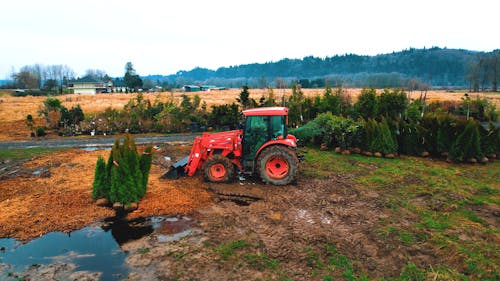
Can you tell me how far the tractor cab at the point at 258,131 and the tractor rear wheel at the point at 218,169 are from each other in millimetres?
499

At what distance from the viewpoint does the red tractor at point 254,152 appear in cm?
970

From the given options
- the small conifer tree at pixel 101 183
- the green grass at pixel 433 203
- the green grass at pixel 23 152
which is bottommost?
the green grass at pixel 433 203

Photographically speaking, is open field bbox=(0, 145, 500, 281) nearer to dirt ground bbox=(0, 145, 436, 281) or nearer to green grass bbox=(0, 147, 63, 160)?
dirt ground bbox=(0, 145, 436, 281)

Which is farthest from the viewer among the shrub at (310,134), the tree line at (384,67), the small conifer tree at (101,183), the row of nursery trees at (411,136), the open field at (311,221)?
the tree line at (384,67)

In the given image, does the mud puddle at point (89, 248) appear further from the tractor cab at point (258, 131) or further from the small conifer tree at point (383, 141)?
the small conifer tree at point (383, 141)

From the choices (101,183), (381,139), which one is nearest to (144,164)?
(101,183)

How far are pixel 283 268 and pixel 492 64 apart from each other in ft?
271

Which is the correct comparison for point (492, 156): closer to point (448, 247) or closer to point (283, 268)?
point (448, 247)

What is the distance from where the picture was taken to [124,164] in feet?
26.6

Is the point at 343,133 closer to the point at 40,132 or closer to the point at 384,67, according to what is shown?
the point at 40,132

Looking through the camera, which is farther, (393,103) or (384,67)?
(384,67)

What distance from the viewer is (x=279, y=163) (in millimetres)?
9906

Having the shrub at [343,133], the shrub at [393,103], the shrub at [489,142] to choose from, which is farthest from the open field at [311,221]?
the shrub at [393,103]

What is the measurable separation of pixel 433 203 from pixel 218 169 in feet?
18.5
